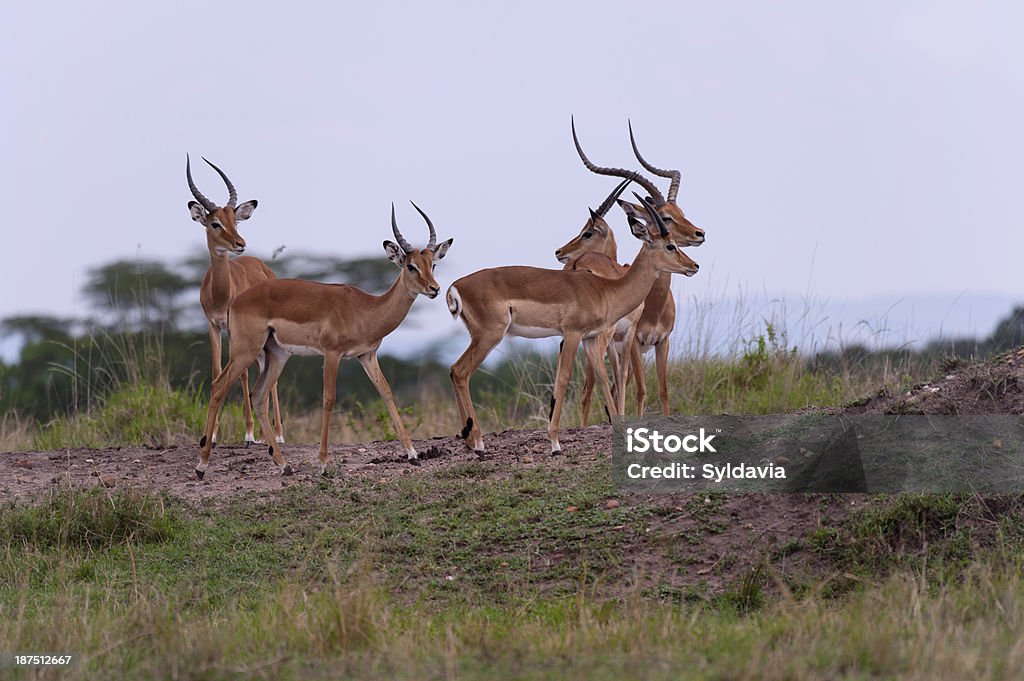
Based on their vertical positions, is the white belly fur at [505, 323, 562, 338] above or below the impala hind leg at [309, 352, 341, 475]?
above

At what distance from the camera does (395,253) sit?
914 centimetres

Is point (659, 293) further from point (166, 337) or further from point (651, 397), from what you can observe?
point (166, 337)

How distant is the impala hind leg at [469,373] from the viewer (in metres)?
9.02

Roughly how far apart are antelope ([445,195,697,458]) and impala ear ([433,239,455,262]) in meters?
0.23

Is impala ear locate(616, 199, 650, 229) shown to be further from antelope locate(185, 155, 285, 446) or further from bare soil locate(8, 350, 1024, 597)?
antelope locate(185, 155, 285, 446)

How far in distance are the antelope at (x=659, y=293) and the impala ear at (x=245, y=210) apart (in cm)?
260

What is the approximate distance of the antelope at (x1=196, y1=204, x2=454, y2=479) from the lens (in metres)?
8.98

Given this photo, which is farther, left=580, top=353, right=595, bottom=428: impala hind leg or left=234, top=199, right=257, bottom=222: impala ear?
left=580, top=353, right=595, bottom=428: impala hind leg

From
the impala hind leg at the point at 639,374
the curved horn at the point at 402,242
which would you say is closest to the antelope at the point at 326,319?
the curved horn at the point at 402,242

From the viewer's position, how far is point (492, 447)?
932 centimetres

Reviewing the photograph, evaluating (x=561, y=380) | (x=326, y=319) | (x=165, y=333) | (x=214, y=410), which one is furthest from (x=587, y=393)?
(x=165, y=333)

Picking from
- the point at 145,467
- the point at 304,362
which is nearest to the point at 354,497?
the point at 145,467

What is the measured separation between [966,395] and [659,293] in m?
3.43

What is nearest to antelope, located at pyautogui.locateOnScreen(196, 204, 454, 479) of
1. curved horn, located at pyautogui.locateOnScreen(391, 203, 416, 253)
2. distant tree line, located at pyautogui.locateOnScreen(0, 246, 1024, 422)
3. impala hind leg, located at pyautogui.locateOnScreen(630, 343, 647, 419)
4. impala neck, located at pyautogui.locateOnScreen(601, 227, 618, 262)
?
curved horn, located at pyautogui.locateOnScreen(391, 203, 416, 253)
